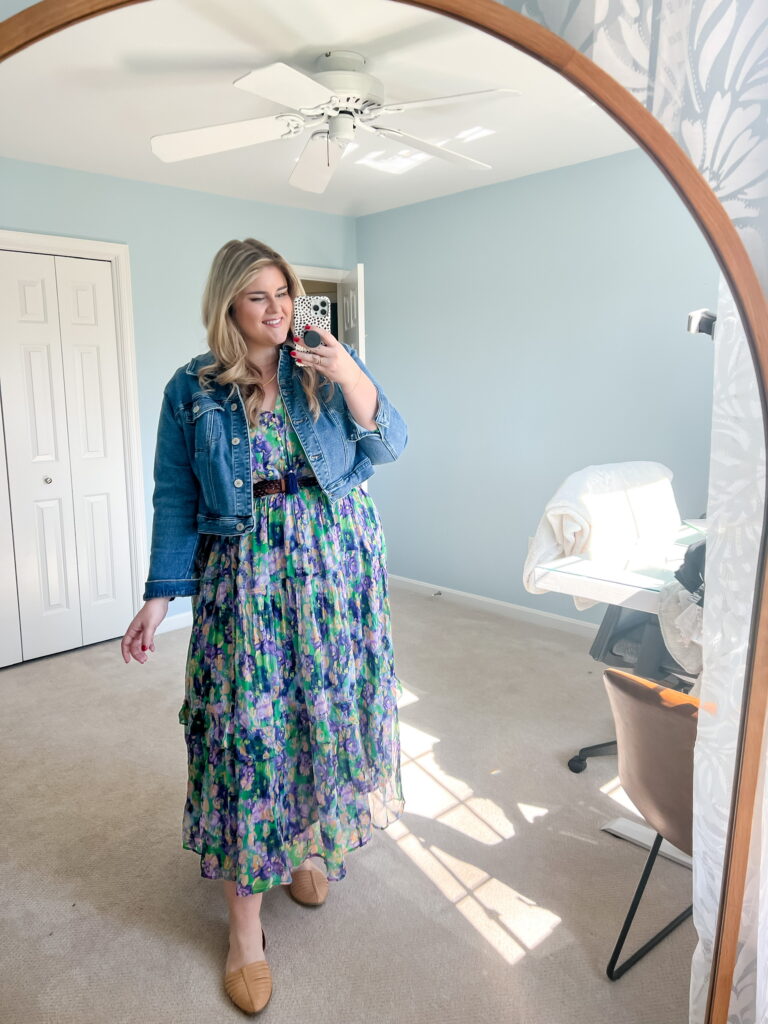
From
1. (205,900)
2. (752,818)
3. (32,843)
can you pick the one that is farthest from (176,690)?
(752,818)

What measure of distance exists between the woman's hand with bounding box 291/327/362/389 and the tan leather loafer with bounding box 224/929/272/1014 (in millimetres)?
862

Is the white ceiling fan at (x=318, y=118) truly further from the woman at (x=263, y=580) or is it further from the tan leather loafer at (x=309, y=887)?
the tan leather loafer at (x=309, y=887)

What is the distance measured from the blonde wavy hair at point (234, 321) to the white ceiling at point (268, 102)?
0.86 ft

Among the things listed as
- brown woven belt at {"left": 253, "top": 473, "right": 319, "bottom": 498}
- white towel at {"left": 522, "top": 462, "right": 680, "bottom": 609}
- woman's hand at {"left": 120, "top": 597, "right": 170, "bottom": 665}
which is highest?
brown woven belt at {"left": 253, "top": 473, "right": 319, "bottom": 498}

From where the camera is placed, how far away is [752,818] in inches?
29.0

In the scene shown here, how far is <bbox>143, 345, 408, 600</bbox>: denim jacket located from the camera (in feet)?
3.11

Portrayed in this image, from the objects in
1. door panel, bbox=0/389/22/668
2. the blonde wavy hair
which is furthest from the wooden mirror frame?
A: door panel, bbox=0/389/22/668

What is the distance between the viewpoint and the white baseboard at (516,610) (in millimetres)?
1582

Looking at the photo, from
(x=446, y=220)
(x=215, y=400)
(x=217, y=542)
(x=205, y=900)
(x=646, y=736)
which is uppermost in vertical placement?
(x=446, y=220)

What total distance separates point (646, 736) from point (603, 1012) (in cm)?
39

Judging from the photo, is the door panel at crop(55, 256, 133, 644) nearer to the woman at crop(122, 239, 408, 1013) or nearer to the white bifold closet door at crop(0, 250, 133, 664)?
the white bifold closet door at crop(0, 250, 133, 664)

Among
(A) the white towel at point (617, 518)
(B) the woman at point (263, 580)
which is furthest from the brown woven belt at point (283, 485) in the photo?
(A) the white towel at point (617, 518)

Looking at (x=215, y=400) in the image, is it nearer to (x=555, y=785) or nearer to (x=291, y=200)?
(x=291, y=200)

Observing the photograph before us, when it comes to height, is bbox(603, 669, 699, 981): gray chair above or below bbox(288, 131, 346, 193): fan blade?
below
